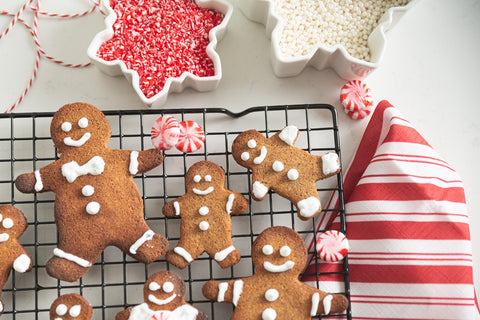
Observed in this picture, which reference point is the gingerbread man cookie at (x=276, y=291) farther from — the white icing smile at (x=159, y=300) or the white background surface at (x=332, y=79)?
the white background surface at (x=332, y=79)

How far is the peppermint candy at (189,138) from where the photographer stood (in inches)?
59.1

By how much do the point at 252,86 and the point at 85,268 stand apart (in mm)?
780

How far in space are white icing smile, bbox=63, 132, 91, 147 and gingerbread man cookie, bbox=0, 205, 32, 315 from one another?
249 millimetres

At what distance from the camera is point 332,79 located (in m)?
1.72

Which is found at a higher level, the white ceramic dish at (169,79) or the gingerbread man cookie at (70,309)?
the white ceramic dish at (169,79)

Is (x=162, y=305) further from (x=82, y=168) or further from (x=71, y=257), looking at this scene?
(x=82, y=168)

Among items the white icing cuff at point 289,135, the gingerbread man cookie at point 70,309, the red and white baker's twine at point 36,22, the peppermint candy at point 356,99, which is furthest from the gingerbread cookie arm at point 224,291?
the red and white baker's twine at point 36,22

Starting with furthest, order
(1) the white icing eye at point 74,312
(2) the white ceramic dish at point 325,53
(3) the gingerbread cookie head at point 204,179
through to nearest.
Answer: (2) the white ceramic dish at point 325,53, (3) the gingerbread cookie head at point 204,179, (1) the white icing eye at point 74,312

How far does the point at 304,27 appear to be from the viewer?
1.65 meters

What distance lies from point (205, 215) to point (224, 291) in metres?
0.22

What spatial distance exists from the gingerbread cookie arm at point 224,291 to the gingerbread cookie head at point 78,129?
1.67ft

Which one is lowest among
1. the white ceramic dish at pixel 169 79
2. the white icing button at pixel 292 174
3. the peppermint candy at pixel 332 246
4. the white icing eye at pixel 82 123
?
the peppermint candy at pixel 332 246

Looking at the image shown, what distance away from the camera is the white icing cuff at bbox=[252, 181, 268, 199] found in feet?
4.80

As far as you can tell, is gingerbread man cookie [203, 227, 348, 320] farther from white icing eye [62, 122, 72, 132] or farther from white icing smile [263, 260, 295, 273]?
white icing eye [62, 122, 72, 132]
